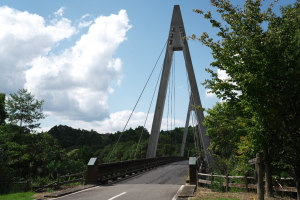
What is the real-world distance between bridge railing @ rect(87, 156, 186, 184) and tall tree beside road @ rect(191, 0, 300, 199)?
278 inches

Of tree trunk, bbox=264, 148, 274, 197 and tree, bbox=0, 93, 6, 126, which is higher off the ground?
tree, bbox=0, 93, 6, 126

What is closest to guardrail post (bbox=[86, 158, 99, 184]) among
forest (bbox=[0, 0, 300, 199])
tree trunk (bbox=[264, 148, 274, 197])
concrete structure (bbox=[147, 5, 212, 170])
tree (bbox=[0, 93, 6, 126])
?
forest (bbox=[0, 0, 300, 199])

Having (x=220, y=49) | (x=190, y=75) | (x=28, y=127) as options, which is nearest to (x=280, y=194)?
(x=220, y=49)

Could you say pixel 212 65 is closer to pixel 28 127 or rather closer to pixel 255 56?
pixel 255 56

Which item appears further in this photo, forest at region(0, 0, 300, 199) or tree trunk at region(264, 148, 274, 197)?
tree trunk at region(264, 148, 274, 197)

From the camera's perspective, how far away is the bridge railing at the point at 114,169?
14367mm

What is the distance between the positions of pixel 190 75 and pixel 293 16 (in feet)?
48.7

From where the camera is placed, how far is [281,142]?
11188mm

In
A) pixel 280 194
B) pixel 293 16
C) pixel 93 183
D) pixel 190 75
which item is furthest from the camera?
pixel 190 75

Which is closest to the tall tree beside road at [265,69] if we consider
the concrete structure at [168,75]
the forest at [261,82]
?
the forest at [261,82]

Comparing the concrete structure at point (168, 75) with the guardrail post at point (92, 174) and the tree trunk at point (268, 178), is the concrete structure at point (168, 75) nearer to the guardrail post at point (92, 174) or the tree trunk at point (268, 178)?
the guardrail post at point (92, 174)

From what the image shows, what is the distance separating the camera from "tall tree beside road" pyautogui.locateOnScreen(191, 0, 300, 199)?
10.0 metres

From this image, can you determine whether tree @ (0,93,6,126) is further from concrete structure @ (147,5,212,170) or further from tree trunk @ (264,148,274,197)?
tree trunk @ (264,148,274,197)

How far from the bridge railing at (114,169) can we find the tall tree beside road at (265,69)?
23.2 ft
